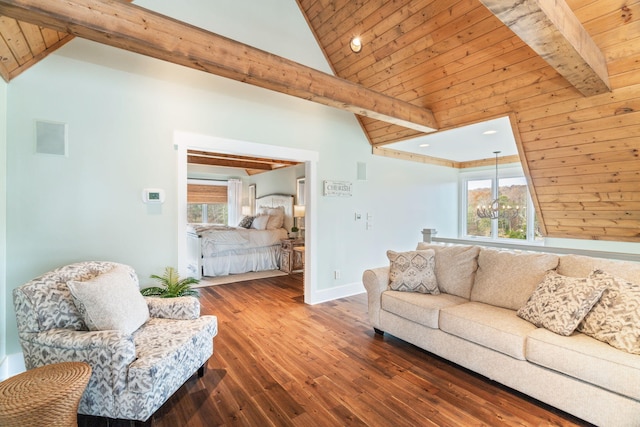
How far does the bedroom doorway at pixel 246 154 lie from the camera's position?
10.3ft

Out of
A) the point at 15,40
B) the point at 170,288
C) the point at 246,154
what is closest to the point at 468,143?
the point at 246,154

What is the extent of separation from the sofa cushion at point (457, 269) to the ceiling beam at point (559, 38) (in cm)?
172

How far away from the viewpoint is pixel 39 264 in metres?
2.51

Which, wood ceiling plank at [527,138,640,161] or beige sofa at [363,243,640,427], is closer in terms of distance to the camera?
beige sofa at [363,243,640,427]

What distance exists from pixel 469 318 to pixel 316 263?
226 centimetres

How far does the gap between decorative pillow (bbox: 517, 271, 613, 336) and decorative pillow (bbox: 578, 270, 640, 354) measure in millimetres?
55

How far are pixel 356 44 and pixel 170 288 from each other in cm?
353

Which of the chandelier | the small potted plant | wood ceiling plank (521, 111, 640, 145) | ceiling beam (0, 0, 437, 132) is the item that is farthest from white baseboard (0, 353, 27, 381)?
the chandelier

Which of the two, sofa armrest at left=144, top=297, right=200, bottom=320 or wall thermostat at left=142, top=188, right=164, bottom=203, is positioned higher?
wall thermostat at left=142, top=188, right=164, bottom=203

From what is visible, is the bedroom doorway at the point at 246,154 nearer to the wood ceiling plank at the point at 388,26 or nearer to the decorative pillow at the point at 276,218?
the wood ceiling plank at the point at 388,26

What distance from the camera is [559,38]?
6.16 ft

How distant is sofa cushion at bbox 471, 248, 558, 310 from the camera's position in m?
2.56

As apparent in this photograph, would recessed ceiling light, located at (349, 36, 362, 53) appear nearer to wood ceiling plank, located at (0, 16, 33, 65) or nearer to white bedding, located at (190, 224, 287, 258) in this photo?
wood ceiling plank, located at (0, 16, 33, 65)

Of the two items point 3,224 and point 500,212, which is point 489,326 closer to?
point 3,224
